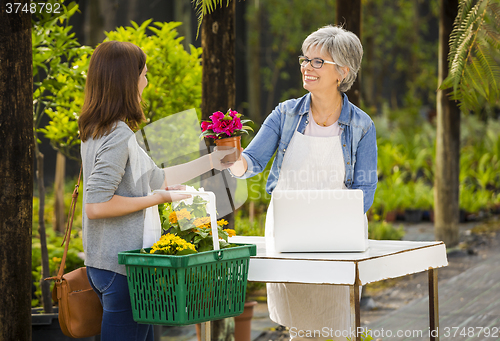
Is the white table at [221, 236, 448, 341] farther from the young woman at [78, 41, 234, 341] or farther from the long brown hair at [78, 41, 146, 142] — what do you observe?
the long brown hair at [78, 41, 146, 142]

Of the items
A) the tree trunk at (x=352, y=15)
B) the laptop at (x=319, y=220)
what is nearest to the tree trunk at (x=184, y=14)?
the tree trunk at (x=352, y=15)

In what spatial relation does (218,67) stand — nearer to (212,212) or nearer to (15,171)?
(15,171)

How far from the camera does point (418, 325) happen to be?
4.22m

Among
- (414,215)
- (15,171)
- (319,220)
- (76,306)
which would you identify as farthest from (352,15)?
(414,215)

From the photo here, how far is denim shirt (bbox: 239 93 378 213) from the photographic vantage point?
246 cm

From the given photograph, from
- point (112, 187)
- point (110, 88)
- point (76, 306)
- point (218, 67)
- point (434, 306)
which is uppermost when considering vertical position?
point (218, 67)

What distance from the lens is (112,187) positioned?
1.87 m

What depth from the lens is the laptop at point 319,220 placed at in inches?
81.6

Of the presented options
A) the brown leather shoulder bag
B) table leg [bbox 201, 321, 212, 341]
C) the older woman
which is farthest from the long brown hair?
table leg [bbox 201, 321, 212, 341]

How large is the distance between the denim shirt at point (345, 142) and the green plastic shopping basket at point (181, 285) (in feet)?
2.14

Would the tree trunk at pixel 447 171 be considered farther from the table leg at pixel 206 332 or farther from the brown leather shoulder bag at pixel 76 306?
the brown leather shoulder bag at pixel 76 306

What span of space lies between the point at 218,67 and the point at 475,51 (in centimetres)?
152

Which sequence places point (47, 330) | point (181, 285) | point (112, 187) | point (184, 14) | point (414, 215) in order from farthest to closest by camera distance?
point (184, 14) → point (414, 215) → point (47, 330) → point (112, 187) → point (181, 285)

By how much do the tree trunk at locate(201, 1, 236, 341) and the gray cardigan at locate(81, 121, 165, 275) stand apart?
160 cm
